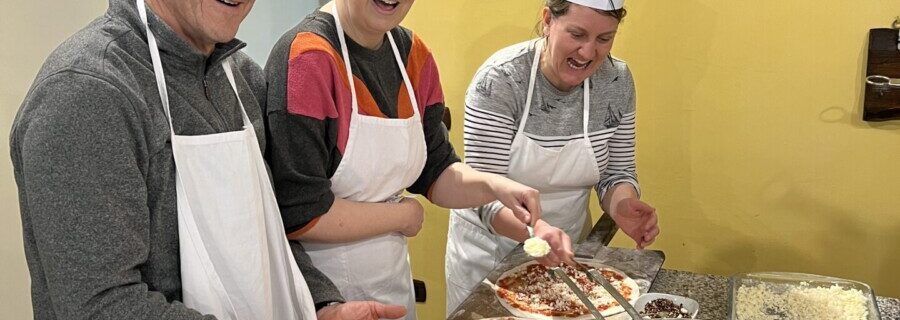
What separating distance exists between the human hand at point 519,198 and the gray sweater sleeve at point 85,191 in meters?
0.97

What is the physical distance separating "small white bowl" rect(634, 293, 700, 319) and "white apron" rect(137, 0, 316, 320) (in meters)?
0.80

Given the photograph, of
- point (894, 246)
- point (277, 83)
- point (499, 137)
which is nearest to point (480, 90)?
point (499, 137)

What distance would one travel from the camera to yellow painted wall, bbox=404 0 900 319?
2.68 metres

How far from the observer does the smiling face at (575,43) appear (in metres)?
2.13

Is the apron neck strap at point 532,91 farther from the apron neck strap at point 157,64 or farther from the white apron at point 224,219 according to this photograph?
the apron neck strap at point 157,64

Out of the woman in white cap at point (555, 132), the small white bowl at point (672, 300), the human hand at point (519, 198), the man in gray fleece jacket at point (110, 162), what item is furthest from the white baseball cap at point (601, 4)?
the man in gray fleece jacket at point (110, 162)

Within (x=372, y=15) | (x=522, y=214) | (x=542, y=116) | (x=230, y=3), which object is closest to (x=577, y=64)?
(x=542, y=116)

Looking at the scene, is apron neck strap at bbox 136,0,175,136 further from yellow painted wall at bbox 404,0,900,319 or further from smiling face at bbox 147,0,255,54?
yellow painted wall at bbox 404,0,900,319

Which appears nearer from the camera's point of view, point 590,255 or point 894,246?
point 590,255

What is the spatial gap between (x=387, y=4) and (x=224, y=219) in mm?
586

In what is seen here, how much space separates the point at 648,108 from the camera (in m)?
2.92

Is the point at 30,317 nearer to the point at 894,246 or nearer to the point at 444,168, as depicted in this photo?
the point at 444,168

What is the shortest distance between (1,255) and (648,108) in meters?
2.09

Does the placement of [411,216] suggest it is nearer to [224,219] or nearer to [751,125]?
[224,219]
